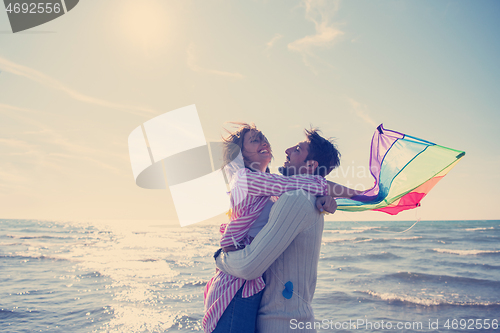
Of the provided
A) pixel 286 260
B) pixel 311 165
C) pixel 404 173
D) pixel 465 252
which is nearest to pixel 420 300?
pixel 404 173

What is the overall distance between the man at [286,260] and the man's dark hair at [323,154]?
0.39 meters

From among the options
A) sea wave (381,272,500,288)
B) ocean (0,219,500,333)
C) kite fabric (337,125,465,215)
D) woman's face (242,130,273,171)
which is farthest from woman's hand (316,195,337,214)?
sea wave (381,272,500,288)

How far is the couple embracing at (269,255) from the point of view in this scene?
1.53 metres

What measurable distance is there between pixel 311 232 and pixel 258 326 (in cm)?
60

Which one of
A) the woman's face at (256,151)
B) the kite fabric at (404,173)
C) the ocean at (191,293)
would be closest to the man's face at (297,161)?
the woman's face at (256,151)

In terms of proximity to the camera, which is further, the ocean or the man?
the ocean

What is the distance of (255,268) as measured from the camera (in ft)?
4.97

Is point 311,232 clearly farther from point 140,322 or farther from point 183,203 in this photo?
point 140,322

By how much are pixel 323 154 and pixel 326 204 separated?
0.75 metres

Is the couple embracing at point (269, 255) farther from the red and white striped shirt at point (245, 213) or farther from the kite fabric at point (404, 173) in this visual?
the kite fabric at point (404, 173)

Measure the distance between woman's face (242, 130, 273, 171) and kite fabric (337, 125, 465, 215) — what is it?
676mm

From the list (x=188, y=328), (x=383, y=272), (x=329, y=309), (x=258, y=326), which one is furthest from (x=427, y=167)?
(x=383, y=272)

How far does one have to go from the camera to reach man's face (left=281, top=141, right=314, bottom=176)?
2.25 m

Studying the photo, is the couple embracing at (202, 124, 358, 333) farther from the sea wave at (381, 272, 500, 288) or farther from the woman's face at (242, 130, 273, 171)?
the sea wave at (381, 272, 500, 288)
